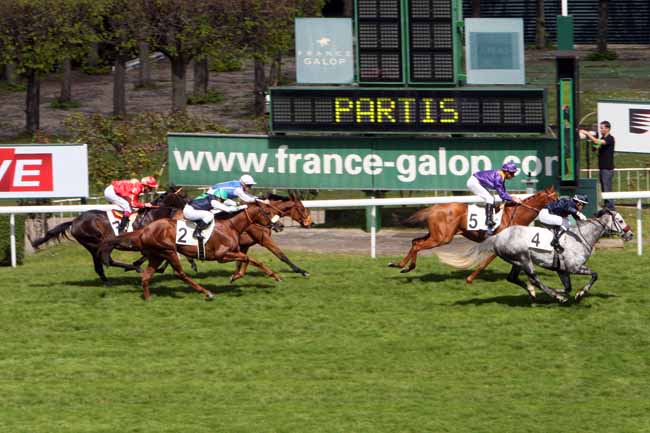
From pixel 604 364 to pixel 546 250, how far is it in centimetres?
167

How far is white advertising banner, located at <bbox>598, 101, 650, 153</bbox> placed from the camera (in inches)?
850

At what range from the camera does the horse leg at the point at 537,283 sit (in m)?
13.3

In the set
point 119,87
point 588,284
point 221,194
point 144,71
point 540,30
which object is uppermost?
point 540,30

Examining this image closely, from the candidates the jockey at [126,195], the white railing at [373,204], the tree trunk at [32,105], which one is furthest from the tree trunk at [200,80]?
the jockey at [126,195]

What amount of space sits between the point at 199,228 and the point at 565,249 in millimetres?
3715

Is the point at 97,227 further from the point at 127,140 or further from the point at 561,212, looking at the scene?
the point at 127,140

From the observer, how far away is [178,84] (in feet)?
104

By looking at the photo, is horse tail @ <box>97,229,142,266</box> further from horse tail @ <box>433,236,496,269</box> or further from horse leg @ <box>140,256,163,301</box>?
horse tail @ <box>433,236,496,269</box>

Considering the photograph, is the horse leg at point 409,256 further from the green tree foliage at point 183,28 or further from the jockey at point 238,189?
the green tree foliage at point 183,28

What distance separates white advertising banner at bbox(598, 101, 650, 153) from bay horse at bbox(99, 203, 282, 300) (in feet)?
29.3

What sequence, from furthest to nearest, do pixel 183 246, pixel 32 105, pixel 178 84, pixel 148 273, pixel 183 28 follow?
pixel 183 28, pixel 32 105, pixel 178 84, pixel 148 273, pixel 183 246

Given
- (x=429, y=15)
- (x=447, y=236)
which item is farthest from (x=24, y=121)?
(x=447, y=236)

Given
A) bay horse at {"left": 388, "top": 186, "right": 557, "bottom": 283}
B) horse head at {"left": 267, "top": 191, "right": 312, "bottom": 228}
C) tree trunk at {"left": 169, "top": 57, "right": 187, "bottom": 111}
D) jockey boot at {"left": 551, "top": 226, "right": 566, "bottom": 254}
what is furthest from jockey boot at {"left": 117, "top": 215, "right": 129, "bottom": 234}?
tree trunk at {"left": 169, "top": 57, "right": 187, "bottom": 111}

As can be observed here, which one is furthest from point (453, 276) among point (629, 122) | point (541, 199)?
point (629, 122)
